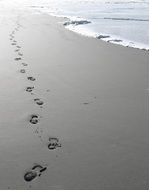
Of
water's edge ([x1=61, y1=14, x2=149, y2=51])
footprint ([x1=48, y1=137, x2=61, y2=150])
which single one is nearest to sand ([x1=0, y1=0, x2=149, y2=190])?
footprint ([x1=48, y1=137, x2=61, y2=150])

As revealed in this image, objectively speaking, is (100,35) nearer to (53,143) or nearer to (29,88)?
(29,88)

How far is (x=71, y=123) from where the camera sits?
4602 mm

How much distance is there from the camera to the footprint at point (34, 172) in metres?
3.39

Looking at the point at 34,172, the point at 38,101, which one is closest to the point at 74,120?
the point at 38,101

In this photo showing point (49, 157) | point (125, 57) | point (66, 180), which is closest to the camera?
point (66, 180)

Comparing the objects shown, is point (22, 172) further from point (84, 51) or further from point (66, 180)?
point (84, 51)

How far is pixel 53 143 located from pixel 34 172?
2.10 feet

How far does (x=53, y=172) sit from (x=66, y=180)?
0.59 feet

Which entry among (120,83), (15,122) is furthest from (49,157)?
(120,83)

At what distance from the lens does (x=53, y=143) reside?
13.4 feet

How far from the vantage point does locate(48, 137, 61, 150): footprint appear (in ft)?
13.1

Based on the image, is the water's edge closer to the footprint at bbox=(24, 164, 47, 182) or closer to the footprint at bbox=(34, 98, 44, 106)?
the footprint at bbox=(34, 98, 44, 106)

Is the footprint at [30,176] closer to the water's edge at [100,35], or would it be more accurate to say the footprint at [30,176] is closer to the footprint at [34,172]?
the footprint at [34,172]

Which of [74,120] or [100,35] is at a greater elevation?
[74,120]
